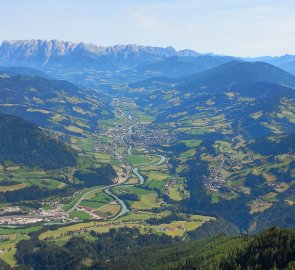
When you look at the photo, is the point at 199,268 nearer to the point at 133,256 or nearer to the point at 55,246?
the point at 133,256

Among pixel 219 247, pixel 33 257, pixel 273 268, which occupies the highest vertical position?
pixel 273 268

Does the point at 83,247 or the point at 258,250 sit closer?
the point at 258,250

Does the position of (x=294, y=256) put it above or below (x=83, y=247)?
above

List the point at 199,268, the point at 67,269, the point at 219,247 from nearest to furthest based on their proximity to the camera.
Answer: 1. the point at 199,268
2. the point at 219,247
3. the point at 67,269

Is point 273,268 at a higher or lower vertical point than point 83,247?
higher

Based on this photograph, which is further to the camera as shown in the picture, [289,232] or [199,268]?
[199,268]

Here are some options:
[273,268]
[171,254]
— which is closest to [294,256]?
[273,268]

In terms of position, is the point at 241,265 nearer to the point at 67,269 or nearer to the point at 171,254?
the point at 171,254

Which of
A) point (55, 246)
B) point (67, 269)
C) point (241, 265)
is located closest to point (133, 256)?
point (67, 269)

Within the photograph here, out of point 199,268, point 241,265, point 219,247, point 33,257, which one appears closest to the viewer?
point 241,265
